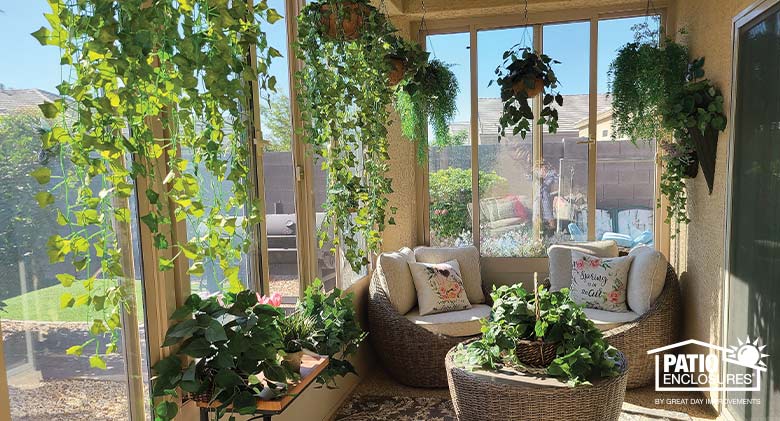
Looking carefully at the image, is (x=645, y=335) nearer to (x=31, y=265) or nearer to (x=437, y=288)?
(x=437, y=288)

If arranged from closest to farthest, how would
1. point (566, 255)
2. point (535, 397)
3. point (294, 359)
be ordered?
point (294, 359)
point (535, 397)
point (566, 255)

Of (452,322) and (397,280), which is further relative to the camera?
(397,280)

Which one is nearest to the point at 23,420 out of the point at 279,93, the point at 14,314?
the point at 14,314

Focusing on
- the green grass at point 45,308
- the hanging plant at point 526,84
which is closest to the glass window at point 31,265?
the green grass at point 45,308

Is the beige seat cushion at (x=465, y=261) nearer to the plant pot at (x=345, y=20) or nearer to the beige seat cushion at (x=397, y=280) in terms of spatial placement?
the beige seat cushion at (x=397, y=280)

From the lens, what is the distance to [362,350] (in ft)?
12.6

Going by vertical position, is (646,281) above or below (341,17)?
below

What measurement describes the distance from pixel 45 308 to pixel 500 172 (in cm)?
358

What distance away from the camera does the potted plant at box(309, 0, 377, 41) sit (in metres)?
2.30

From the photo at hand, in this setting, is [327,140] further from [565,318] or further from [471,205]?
[471,205]

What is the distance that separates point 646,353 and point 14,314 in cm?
341

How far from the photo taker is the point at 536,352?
2.37 meters

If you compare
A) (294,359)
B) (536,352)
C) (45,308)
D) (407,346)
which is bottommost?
(407,346)

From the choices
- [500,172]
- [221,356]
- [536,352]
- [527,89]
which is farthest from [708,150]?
[221,356]
